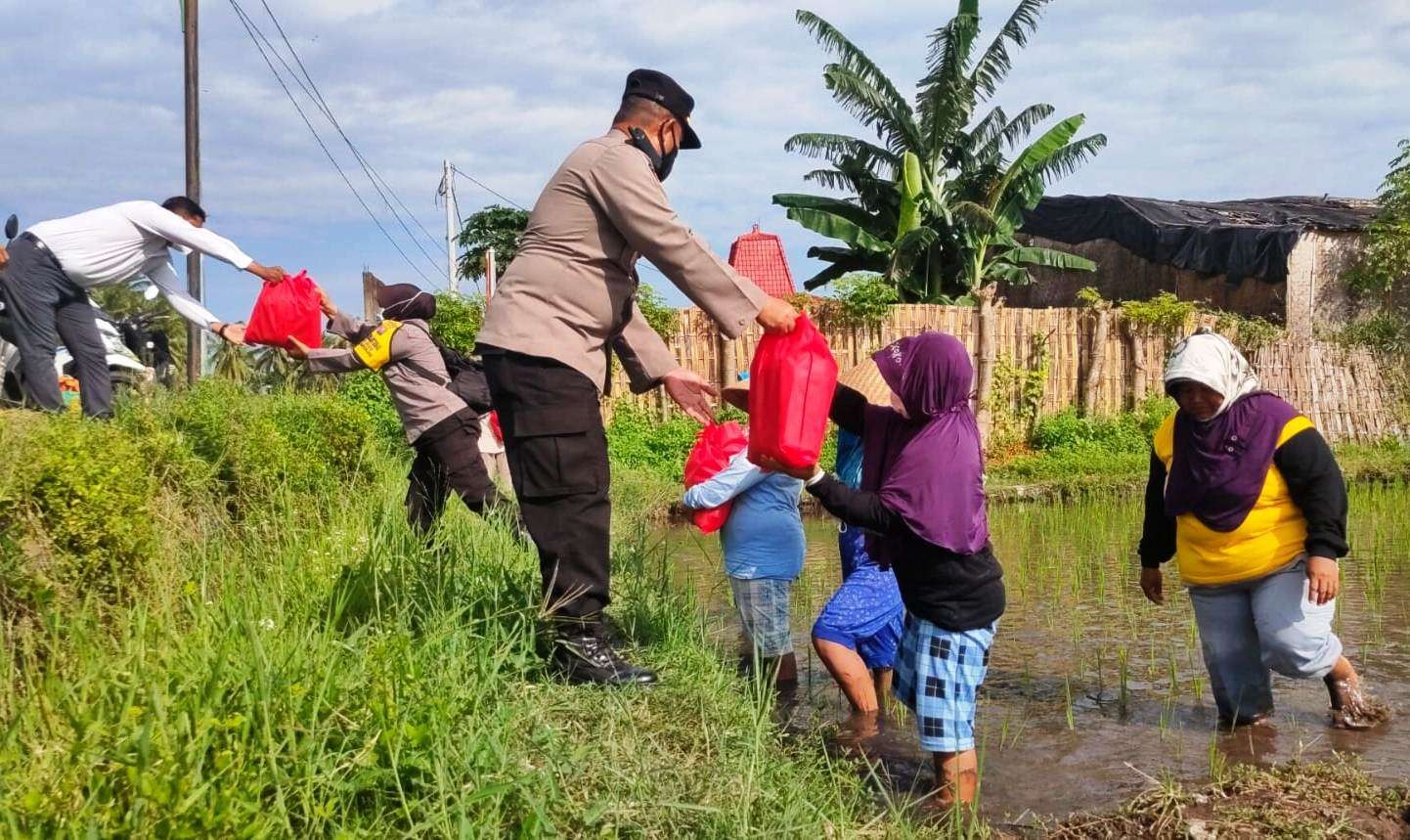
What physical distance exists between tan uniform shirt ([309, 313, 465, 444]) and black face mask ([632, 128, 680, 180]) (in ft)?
8.10

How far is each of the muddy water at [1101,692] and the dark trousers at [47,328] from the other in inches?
137

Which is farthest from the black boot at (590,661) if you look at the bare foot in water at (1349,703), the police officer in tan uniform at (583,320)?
the bare foot in water at (1349,703)

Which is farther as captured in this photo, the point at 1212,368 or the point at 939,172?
the point at 939,172

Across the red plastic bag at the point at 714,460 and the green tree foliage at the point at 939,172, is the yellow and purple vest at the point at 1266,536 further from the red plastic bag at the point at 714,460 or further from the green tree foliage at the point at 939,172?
the green tree foliage at the point at 939,172

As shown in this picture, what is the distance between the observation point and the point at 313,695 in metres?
2.81

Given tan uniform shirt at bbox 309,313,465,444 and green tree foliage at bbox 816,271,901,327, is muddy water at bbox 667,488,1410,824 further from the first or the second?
green tree foliage at bbox 816,271,901,327

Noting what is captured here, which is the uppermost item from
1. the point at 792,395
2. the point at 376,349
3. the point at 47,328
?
the point at 47,328

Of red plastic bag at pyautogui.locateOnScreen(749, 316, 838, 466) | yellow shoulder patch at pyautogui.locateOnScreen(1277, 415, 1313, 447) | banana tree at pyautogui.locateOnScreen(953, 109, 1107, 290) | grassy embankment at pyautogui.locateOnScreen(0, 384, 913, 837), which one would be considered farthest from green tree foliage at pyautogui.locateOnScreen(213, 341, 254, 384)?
banana tree at pyautogui.locateOnScreen(953, 109, 1107, 290)

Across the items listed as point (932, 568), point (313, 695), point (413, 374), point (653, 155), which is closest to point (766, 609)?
point (932, 568)

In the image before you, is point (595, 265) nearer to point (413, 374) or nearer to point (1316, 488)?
point (413, 374)

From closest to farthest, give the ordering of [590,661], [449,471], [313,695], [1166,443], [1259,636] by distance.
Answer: [313,695], [590,661], [1259,636], [1166,443], [449,471]

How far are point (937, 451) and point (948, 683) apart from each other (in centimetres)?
70

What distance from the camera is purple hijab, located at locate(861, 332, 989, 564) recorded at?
140 inches

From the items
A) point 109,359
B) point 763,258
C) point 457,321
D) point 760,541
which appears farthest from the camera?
point 763,258
